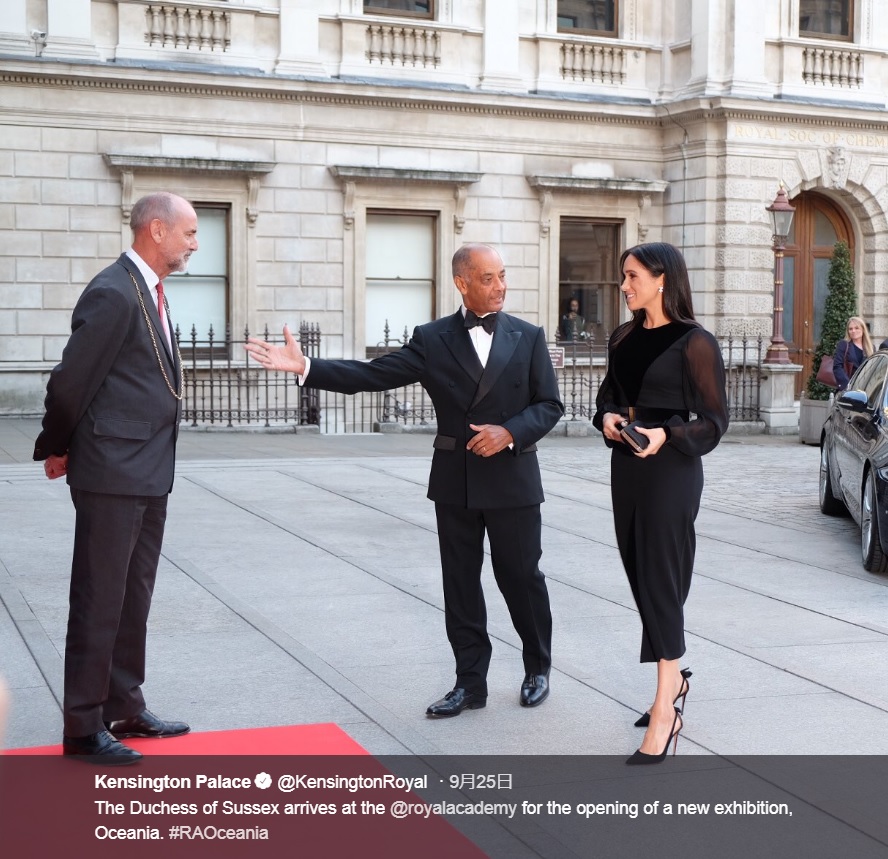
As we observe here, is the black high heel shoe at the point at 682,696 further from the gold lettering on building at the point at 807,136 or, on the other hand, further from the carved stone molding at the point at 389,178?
the gold lettering on building at the point at 807,136

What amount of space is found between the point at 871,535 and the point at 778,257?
12.2 meters

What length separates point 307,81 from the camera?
20859 millimetres

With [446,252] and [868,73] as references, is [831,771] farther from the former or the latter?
[868,73]

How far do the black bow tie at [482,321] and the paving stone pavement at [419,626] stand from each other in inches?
63.4

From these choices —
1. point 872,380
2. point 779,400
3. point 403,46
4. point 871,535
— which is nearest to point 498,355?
point 871,535

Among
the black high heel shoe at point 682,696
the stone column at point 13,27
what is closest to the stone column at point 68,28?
the stone column at point 13,27

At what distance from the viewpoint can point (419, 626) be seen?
739 centimetres

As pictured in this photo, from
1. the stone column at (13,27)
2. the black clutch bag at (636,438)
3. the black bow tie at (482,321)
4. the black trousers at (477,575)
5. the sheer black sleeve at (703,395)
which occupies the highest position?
the stone column at (13,27)

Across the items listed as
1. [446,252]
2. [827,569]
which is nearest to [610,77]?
[446,252]

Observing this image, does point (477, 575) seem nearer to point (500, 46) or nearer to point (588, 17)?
point (500, 46)

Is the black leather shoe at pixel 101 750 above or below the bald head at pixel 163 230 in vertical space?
below

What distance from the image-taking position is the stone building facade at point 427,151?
19922mm

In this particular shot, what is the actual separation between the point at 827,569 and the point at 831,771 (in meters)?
4.43

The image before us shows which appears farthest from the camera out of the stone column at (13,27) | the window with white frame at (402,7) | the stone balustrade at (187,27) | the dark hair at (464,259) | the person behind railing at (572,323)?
the person behind railing at (572,323)
